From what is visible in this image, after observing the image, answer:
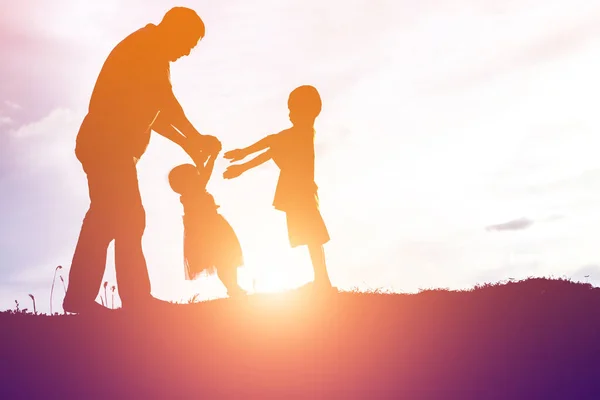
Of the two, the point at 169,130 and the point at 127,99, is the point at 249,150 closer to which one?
the point at 169,130

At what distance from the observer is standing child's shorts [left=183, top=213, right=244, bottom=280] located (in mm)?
8695

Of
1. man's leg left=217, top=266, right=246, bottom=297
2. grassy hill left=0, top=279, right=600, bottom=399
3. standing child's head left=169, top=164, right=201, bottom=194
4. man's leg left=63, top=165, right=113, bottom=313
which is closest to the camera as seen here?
grassy hill left=0, top=279, right=600, bottom=399

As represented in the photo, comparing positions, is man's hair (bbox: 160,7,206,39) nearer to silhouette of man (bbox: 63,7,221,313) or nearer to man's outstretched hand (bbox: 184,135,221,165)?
silhouette of man (bbox: 63,7,221,313)

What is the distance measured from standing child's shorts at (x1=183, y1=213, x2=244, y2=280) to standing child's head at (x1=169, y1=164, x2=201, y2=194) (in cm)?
39

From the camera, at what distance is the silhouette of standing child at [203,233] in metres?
8.69

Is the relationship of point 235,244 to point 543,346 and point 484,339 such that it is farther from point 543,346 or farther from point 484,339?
point 543,346

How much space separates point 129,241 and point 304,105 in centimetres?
265

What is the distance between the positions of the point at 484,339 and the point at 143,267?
3845 mm

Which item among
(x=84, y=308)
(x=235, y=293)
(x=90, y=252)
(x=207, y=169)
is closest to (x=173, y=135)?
(x=207, y=169)

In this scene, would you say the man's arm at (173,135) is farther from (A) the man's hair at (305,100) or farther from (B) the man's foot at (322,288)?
(B) the man's foot at (322,288)

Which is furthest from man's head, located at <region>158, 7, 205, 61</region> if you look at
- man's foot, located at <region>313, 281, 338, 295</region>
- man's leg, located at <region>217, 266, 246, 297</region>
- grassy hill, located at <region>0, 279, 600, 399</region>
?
man's foot, located at <region>313, 281, 338, 295</region>

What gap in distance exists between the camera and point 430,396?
21.2 feet

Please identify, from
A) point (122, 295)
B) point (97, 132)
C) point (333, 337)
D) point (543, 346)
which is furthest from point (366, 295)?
point (97, 132)

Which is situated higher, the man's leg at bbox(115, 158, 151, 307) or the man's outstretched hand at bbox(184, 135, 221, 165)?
the man's outstretched hand at bbox(184, 135, 221, 165)
